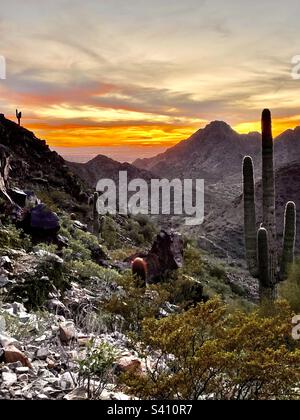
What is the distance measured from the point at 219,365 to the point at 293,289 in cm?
959

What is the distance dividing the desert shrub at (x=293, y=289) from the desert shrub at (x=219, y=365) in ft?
26.7

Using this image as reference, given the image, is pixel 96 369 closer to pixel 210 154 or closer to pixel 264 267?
pixel 264 267

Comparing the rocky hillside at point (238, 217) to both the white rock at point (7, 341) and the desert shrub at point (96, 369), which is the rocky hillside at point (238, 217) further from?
the desert shrub at point (96, 369)

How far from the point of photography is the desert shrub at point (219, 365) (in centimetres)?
469

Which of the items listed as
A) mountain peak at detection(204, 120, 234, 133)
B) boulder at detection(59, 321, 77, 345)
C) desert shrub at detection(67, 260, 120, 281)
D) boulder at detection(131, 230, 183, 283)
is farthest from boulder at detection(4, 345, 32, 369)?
mountain peak at detection(204, 120, 234, 133)

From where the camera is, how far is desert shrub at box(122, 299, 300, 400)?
15.4ft

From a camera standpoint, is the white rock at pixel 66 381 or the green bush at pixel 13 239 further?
the green bush at pixel 13 239

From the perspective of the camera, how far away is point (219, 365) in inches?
189

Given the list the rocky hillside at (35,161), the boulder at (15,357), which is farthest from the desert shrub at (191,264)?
the boulder at (15,357)
